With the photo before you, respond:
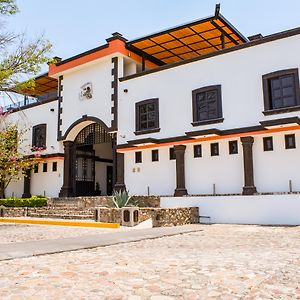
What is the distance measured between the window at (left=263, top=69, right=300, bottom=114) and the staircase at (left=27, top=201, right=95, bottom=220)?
9043mm

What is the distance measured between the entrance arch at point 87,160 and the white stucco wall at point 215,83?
2.59m

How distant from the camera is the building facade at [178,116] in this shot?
14586 millimetres

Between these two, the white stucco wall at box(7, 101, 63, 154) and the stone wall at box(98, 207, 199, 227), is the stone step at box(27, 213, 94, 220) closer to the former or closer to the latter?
the stone wall at box(98, 207, 199, 227)

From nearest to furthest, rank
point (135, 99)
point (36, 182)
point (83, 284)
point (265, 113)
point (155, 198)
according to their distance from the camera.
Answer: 1. point (83, 284)
2. point (265, 113)
3. point (155, 198)
4. point (135, 99)
5. point (36, 182)

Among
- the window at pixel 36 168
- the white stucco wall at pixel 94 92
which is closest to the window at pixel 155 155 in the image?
the white stucco wall at pixel 94 92

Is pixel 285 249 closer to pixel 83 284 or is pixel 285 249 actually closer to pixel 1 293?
pixel 83 284

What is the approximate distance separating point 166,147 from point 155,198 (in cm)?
257

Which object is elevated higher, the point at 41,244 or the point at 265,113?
the point at 265,113

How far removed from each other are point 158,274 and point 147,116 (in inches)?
552

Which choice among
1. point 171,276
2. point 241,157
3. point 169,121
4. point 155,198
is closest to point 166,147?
point 169,121

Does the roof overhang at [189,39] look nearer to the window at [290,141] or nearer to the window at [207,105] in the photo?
the window at [207,105]

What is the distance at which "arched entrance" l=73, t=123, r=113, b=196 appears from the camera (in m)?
21.6

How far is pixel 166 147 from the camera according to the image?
17828 millimetres

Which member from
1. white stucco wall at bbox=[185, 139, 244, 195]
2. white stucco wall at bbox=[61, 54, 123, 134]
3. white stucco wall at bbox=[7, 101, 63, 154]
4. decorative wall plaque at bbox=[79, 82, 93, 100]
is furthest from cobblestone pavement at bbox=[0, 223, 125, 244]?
white stucco wall at bbox=[7, 101, 63, 154]
